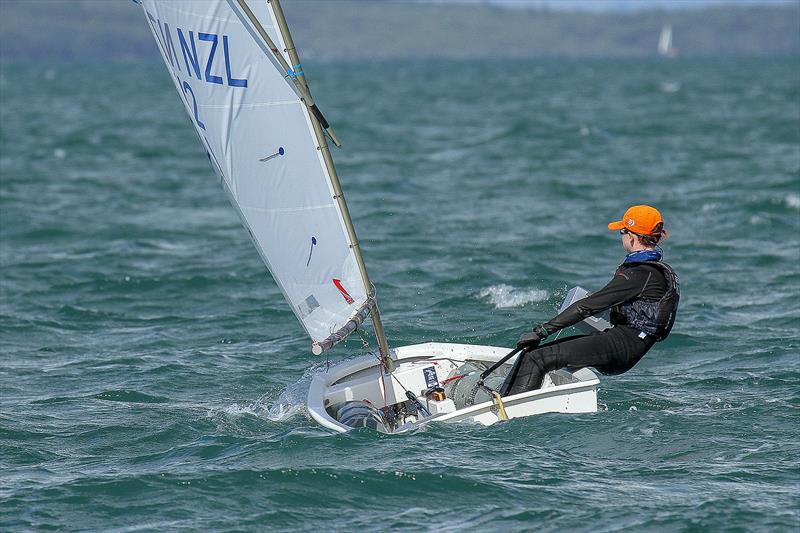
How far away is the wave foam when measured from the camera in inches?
579

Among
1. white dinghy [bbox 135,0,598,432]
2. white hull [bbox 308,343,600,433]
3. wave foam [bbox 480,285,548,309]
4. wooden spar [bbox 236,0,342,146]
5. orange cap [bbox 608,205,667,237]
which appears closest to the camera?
wooden spar [bbox 236,0,342,146]

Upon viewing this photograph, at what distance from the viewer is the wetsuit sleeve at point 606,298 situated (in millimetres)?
9078

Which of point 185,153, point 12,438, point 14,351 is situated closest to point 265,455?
point 12,438

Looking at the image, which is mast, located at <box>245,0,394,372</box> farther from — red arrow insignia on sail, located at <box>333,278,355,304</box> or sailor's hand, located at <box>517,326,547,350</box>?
sailor's hand, located at <box>517,326,547,350</box>

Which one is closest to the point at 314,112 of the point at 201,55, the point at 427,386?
the point at 201,55

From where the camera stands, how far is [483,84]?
84.4 m

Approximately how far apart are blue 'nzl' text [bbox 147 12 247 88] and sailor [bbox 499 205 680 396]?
9.96 feet

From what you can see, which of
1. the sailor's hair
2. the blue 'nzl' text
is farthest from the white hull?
the blue 'nzl' text

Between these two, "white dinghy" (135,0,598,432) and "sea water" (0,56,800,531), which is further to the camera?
"white dinghy" (135,0,598,432)

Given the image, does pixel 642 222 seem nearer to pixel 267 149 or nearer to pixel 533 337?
pixel 533 337

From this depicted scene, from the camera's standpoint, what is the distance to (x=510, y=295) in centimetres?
1506

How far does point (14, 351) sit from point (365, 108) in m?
43.8

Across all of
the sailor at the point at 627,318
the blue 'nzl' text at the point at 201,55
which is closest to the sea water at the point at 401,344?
the sailor at the point at 627,318

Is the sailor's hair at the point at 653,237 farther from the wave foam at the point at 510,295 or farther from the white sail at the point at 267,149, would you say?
the wave foam at the point at 510,295
